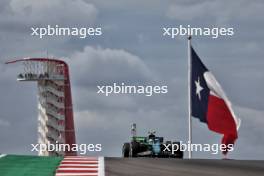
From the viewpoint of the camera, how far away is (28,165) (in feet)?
82.7

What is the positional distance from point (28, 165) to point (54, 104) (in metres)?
93.7

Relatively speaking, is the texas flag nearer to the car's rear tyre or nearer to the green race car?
the green race car

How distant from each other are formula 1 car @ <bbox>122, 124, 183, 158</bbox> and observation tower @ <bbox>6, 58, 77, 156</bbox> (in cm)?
6778

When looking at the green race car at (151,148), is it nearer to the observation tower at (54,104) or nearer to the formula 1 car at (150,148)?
the formula 1 car at (150,148)

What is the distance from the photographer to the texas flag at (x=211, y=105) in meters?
33.6

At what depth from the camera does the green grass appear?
76.2ft

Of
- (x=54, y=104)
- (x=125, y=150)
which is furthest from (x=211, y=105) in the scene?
(x=54, y=104)

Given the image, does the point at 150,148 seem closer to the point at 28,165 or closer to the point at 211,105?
the point at 211,105

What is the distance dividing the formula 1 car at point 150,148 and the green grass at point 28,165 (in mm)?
10565

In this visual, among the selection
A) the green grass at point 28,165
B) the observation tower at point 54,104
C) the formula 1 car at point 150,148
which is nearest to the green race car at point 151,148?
the formula 1 car at point 150,148

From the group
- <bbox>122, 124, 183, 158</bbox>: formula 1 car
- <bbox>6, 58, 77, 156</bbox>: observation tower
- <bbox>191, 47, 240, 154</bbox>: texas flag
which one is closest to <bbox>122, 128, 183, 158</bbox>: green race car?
<bbox>122, 124, 183, 158</bbox>: formula 1 car

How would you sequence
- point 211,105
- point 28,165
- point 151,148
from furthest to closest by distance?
point 151,148 < point 211,105 < point 28,165

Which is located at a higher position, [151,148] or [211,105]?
[211,105]

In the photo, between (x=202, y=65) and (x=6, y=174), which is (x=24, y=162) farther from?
(x=202, y=65)
